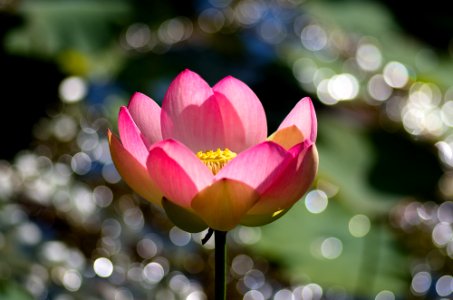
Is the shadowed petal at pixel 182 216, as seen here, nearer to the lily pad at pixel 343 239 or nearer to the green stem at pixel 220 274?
the green stem at pixel 220 274

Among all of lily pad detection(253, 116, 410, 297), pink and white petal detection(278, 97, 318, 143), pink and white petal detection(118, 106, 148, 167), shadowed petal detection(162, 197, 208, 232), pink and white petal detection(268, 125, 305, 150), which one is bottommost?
lily pad detection(253, 116, 410, 297)

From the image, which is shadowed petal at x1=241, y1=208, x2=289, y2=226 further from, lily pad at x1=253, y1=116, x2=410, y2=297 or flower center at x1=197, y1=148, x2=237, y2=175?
lily pad at x1=253, y1=116, x2=410, y2=297

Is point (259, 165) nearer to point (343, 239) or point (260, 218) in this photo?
point (260, 218)

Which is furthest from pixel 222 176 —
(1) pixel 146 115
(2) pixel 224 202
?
(1) pixel 146 115

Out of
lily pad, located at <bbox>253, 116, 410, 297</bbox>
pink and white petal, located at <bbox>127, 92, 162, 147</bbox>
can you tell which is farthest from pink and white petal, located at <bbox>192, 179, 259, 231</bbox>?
lily pad, located at <bbox>253, 116, 410, 297</bbox>

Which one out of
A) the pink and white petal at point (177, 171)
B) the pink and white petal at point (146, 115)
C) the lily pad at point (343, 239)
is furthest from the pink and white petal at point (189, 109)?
the lily pad at point (343, 239)

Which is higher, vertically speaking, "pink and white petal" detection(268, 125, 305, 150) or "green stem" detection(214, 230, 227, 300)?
"pink and white petal" detection(268, 125, 305, 150)

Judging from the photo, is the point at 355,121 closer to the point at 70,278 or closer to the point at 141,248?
the point at 141,248
